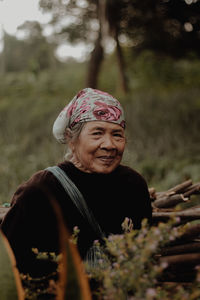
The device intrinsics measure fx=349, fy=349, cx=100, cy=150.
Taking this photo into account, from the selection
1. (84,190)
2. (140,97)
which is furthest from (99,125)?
(140,97)

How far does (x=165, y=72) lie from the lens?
12234 mm

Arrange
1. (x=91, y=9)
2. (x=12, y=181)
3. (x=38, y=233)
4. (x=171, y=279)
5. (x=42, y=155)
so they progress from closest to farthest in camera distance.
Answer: (x=38, y=233)
(x=171, y=279)
(x=12, y=181)
(x=42, y=155)
(x=91, y=9)

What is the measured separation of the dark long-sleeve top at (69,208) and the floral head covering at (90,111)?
26 centimetres

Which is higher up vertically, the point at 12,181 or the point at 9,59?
the point at 9,59

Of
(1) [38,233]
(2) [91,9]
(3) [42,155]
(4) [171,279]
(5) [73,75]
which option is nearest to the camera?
(1) [38,233]

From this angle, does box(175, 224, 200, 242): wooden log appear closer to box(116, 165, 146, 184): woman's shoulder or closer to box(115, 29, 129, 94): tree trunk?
box(116, 165, 146, 184): woman's shoulder

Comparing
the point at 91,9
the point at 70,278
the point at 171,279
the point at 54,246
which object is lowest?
the point at 171,279

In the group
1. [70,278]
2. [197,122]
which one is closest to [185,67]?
[197,122]

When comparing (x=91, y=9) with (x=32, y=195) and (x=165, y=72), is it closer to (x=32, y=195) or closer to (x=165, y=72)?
(x=165, y=72)

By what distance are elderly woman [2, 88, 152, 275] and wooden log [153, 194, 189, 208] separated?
0.91m

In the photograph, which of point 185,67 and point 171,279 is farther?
point 185,67

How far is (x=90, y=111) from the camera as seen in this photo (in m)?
2.01

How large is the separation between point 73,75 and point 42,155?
1277 centimetres

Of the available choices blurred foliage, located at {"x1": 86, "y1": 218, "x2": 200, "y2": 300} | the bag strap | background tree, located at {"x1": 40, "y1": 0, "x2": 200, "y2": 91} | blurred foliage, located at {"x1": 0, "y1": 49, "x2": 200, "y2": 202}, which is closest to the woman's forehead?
the bag strap
